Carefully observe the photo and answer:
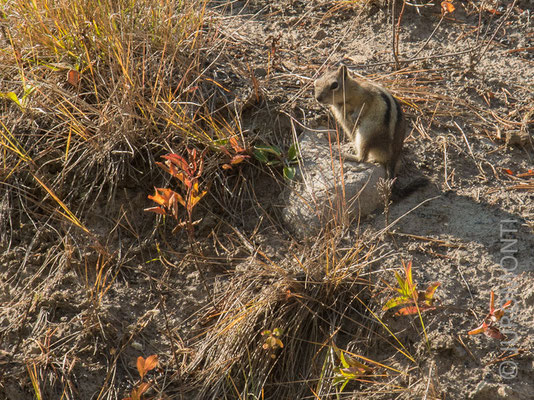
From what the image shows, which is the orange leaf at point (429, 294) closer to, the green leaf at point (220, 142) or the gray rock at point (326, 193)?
the gray rock at point (326, 193)

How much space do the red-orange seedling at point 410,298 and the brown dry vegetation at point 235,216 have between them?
126 millimetres

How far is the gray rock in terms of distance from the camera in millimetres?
4008

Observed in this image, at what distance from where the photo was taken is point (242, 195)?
4246 mm

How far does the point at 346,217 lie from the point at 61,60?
2.16m

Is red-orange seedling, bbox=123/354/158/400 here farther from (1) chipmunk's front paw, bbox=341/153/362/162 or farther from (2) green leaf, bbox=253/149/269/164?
(1) chipmunk's front paw, bbox=341/153/362/162

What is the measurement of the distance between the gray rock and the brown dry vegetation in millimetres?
101

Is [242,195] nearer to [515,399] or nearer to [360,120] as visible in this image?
[360,120]

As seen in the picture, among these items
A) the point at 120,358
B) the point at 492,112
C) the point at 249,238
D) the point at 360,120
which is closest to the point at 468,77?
the point at 492,112

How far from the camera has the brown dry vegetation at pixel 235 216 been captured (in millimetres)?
3518

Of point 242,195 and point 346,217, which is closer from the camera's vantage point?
point 346,217

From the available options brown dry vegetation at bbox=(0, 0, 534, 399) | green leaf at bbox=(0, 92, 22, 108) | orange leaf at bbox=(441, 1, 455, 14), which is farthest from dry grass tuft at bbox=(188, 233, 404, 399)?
orange leaf at bbox=(441, 1, 455, 14)

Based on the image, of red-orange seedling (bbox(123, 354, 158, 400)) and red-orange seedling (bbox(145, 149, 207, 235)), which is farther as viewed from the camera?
red-orange seedling (bbox(145, 149, 207, 235))

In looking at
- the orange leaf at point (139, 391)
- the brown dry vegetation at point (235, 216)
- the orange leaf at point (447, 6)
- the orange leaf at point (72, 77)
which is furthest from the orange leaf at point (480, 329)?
the orange leaf at point (72, 77)

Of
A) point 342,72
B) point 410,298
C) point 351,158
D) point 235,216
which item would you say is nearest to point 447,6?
point 342,72
